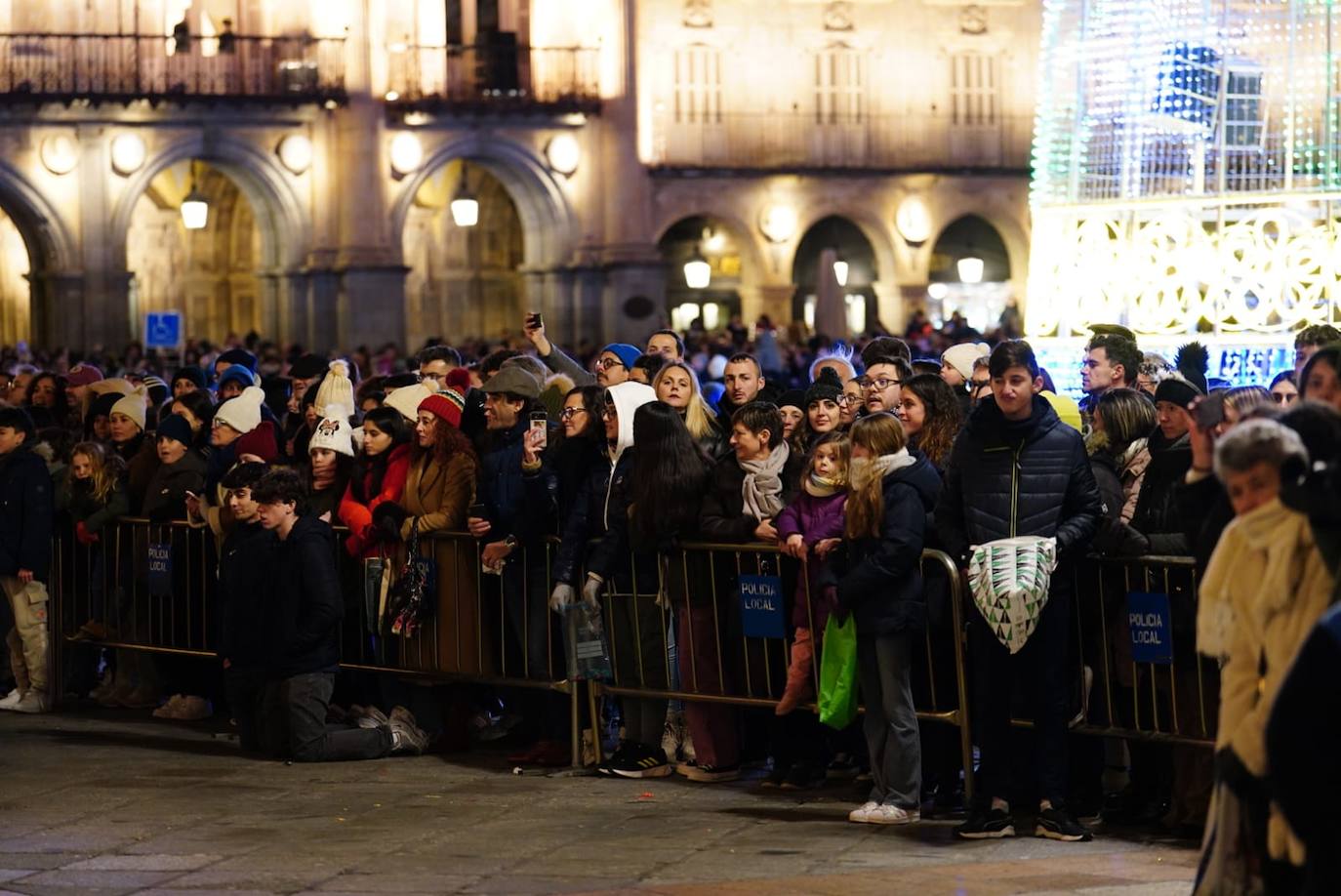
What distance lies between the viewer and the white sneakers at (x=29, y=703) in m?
13.8

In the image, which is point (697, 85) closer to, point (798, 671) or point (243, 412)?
point (243, 412)

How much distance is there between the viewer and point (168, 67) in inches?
1462

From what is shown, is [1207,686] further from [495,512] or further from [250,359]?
[250,359]

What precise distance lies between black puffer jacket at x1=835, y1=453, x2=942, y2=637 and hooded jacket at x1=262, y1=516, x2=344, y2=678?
285 cm

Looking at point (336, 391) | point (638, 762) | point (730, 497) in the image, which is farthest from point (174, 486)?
point (730, 497)

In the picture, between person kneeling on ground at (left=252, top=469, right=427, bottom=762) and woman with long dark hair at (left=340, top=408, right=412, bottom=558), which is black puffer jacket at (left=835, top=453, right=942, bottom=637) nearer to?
person kneeling on ground at (left=252, top=469, right=427, bottom=762)

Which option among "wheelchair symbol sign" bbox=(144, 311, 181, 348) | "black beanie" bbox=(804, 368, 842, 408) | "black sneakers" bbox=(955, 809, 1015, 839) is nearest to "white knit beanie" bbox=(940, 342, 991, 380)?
"black beanie" bbox=(804, 368, 842, 408)

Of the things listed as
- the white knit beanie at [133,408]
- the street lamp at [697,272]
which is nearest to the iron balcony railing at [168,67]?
the street lamp at [697,272]

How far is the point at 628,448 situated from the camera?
11078 mm

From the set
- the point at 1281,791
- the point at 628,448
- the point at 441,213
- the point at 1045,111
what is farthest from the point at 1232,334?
the point at 441,213

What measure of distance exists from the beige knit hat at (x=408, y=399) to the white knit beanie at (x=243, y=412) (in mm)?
1156

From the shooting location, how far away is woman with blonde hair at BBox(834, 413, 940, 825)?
9688 mm

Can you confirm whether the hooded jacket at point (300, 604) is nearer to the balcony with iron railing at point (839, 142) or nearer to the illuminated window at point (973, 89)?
the balcony with iron railing at point (839, 142)

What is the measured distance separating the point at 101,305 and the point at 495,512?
26141 millimetres
